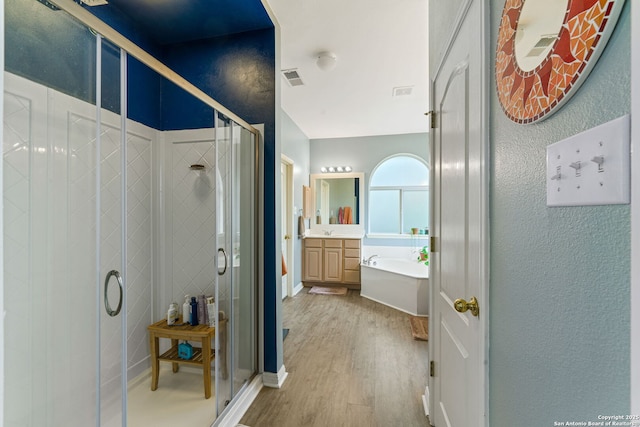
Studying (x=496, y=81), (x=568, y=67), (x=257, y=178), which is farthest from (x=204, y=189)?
(x=568, y=67)

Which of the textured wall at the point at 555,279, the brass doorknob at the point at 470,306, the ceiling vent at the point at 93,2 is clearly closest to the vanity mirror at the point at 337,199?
the ceiling vent at the point at 93,2

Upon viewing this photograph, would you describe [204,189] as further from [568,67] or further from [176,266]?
[568,67]

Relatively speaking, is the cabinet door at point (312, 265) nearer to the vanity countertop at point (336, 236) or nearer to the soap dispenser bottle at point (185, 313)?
the vanity countertop at point (336, 236)

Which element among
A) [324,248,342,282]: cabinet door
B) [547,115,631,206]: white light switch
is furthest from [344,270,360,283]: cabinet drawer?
[547,115,631,206]: white light switch

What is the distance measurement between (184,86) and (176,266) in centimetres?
145

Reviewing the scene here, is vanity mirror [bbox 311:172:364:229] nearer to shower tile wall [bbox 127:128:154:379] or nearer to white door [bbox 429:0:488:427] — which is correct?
shower tile wall [bbox 127:128:154:379]

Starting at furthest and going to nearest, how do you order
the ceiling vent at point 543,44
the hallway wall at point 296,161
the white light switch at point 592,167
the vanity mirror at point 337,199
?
the vanity mirror at point 337,199
the hallway wall at point 296,161
the ceiling vent at point 543,44
the white light switch at point 592,167

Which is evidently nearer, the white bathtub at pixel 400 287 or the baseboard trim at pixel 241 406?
the baseboard trim at pixel 241 406

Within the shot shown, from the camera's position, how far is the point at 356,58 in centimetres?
258

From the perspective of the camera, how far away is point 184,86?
1.39 metres

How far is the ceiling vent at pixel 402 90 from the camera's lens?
10.4 ft

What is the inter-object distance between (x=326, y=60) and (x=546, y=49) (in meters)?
2.27

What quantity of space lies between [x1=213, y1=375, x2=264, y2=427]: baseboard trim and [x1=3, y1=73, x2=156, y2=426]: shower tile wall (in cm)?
66

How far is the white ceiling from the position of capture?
78.3 inches
